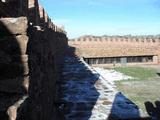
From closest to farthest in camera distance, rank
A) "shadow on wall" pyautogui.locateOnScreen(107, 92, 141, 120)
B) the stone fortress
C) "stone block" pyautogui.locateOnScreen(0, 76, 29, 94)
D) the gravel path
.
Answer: "stone block" pyautogui.locateOnScreen(0, 76, 29, 94) → "shadow on wall" pyautogui.locateOnScreen(107, 92, 141, 120) → the gravel path → the stone fortress

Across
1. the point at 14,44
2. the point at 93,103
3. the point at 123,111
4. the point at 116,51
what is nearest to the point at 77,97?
the point at 93,103

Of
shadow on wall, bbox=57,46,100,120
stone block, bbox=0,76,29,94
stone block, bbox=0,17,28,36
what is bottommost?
shadow on wall, bbox=57,46,100,120

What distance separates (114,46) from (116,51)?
19.6 inches

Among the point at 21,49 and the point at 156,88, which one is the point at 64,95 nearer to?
the point at 21,49

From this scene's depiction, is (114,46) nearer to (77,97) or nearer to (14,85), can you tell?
(77,97)

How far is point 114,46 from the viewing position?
101ft

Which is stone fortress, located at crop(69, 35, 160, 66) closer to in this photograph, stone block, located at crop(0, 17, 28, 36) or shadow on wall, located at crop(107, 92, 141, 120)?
shadow on wall, located at crop(107, 92, 141, 120)

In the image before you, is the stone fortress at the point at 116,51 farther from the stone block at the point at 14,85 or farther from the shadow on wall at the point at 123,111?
the stone block at the point at 14,85

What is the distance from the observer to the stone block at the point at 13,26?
113 inches

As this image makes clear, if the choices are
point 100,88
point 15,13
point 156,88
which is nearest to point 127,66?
point 156,88

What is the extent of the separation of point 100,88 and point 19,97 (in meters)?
8.18

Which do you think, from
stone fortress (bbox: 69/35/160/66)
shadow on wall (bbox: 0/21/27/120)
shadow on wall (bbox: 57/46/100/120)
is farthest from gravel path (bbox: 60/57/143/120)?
stone fortress (bbox: 69/35/160/66)

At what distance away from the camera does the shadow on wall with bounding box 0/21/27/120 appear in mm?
2869

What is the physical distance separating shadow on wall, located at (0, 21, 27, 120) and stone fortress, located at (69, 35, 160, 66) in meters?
27.4
